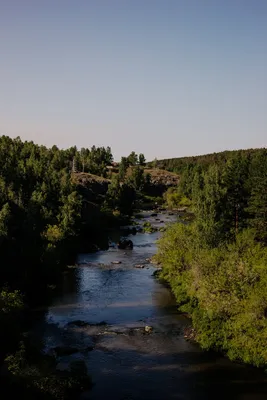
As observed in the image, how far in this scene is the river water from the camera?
40.8m

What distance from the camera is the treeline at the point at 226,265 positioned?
45.3 m

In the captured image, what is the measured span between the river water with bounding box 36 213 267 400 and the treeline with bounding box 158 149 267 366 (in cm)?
238

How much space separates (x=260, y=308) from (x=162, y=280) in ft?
104

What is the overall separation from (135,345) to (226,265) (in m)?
14.8

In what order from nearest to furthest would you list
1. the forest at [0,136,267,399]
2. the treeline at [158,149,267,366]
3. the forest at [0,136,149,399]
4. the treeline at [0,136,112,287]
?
the forest at [0,136,149,399] → the forest at [0,136,267,399] → the treeline at [158,149,267,366] → the treeline at [0,136,112,287]

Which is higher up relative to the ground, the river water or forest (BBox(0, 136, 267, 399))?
forest (BBox(0, 136, 267, 399))

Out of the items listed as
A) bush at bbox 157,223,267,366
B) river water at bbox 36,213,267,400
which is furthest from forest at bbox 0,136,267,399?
river water at bbox 36,213,267,400

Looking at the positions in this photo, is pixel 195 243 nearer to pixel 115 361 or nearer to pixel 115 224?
pixel 115 361

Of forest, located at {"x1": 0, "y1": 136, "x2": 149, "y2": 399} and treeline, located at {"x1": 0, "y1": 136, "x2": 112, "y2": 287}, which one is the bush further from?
treeline, located at {"x1": 0, "y1": 136, "x2": 112, "y2": 287}

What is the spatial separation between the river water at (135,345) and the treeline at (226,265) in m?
2.38

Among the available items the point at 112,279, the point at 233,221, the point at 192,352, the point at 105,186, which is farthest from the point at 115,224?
the point at 192,352

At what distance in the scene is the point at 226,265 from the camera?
50938mm

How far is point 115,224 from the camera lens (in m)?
140

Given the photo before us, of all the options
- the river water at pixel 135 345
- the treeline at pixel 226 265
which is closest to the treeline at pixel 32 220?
the river water at pixel 135 345
